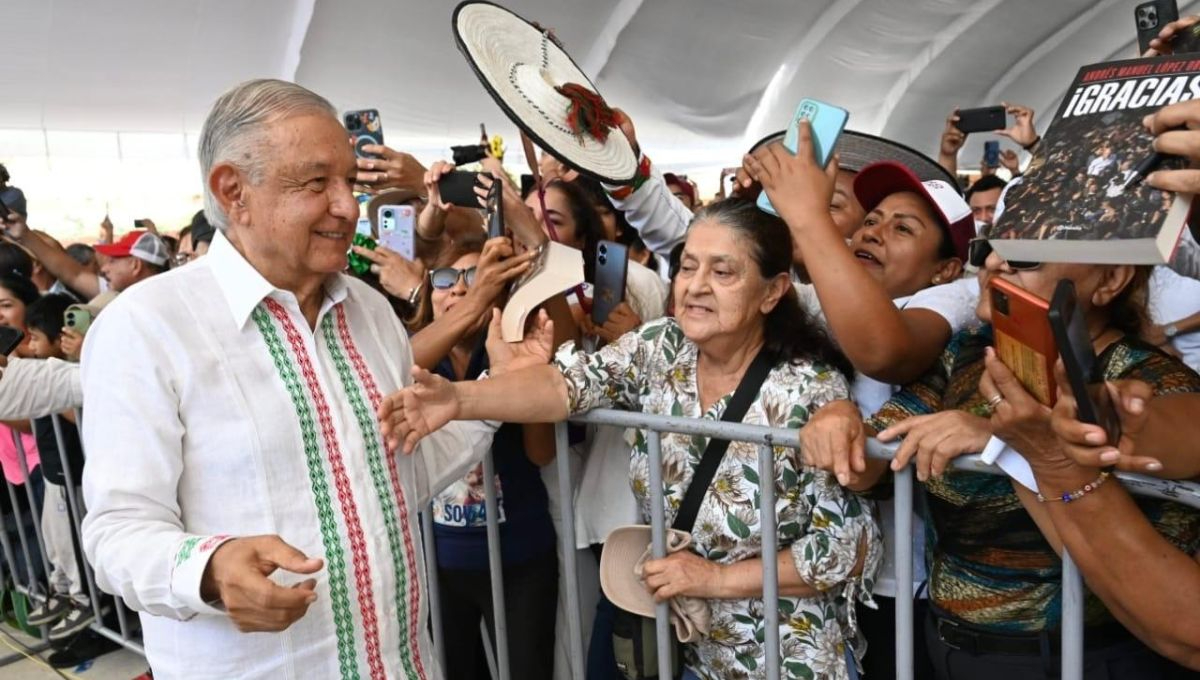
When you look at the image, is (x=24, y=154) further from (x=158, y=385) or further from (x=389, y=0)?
(x=158, y=385)

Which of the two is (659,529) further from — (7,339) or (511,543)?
(7,339)

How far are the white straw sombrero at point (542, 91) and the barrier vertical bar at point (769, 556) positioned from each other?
733 millimetres

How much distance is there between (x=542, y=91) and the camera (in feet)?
6.95

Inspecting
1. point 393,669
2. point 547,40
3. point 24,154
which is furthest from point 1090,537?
point 24,154

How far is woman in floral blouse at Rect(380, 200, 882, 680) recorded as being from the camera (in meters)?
1.84

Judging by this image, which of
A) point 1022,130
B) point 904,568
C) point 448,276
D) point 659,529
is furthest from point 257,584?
point 1022,130

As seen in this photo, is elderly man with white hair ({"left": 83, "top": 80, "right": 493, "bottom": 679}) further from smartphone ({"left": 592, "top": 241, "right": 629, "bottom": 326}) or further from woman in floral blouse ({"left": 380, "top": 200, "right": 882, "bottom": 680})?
smartphone ({"left": 592, "top": 241, "right": 629, "bottom": 326})

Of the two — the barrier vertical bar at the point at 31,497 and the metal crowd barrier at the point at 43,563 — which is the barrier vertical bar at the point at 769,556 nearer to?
the metal crowd barrier at the point at 43,563

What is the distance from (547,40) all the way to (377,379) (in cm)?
111

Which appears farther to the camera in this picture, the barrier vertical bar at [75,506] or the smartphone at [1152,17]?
the barrier vertical bar at [75,506]

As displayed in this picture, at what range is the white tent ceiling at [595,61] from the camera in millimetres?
11688

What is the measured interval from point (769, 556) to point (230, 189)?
3.98 ft

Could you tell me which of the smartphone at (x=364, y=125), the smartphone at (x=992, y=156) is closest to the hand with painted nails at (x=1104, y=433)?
the smartphone at (x=364, y=125)

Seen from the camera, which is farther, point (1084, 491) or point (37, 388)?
point (37, 388)
